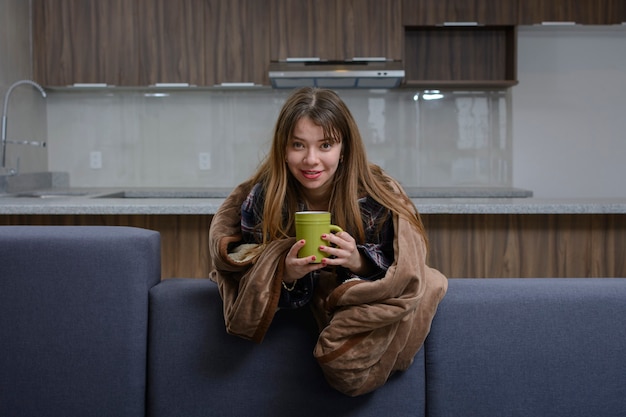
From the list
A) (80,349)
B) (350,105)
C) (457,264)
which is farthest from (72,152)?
(80,349)

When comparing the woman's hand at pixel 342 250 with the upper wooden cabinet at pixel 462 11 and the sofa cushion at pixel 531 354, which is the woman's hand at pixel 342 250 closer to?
the sofa cushion at pixel 531 354

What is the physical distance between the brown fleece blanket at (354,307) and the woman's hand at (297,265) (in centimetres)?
2

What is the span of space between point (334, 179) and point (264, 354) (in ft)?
1.25

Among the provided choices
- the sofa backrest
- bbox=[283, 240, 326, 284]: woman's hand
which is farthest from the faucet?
bbox=[283, 240, 326, 284]: woman's hand

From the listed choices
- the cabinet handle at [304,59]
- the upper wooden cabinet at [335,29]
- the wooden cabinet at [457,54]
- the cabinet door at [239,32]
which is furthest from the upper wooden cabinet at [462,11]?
the cabinet door at [239,32]

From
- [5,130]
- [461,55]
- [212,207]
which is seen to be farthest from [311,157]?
[461,55]

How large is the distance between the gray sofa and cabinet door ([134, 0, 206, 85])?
3.07m

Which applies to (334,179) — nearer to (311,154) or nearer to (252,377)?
(311,154)

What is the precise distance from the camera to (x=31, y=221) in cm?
276

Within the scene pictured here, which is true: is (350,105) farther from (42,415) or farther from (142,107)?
(42,415)

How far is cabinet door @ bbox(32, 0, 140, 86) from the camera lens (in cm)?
426

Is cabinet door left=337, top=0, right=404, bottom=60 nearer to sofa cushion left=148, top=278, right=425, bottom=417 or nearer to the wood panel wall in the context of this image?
the wood panel wall

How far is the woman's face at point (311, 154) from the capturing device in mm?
1369

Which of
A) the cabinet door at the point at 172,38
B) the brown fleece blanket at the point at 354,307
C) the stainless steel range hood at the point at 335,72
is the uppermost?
the cabinet door at the point at 172,38
